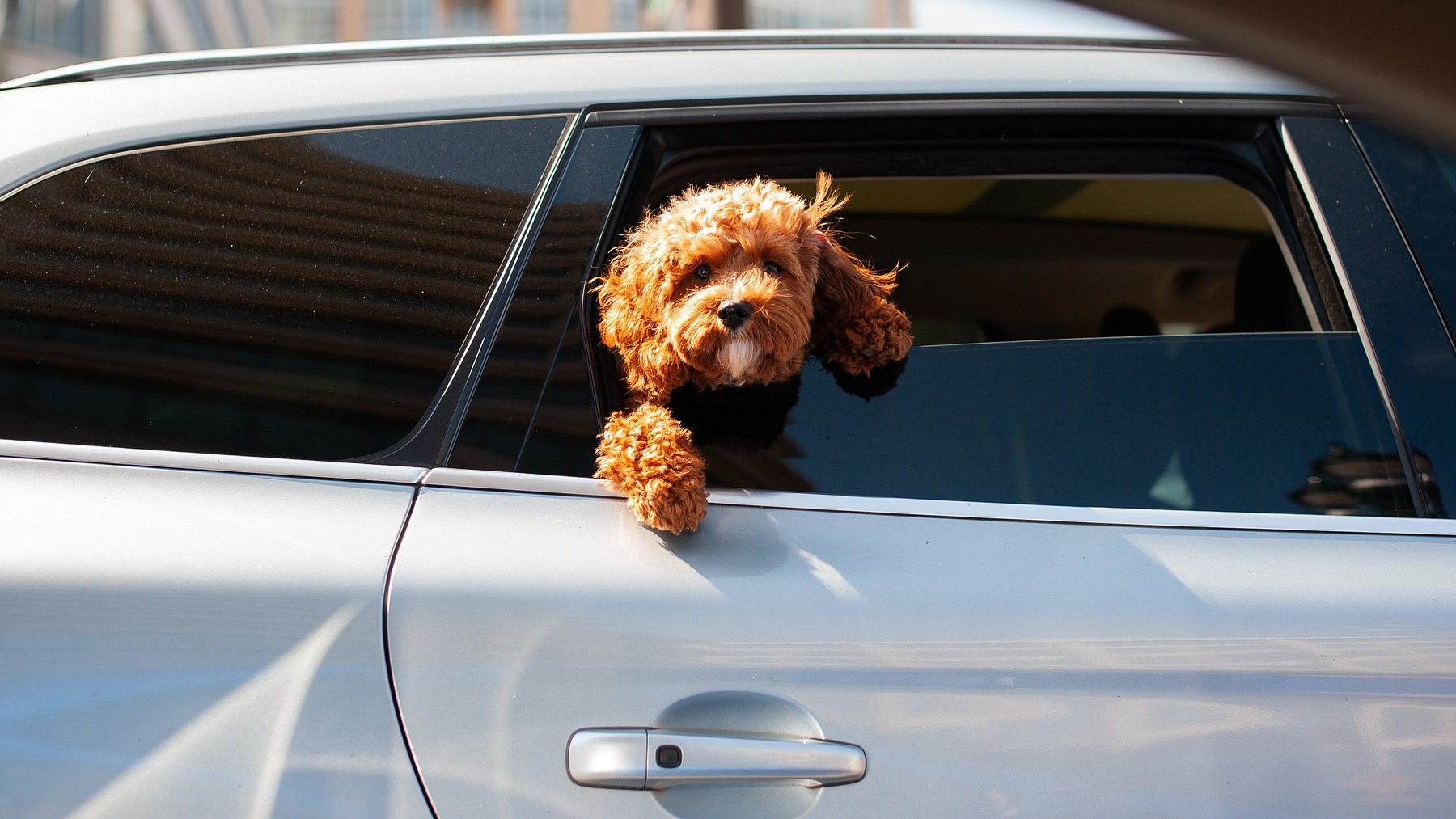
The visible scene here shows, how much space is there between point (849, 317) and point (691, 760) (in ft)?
2.30

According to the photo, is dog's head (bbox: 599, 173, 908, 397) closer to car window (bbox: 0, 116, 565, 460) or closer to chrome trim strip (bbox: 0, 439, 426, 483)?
car window (bbox: 0, 116, 565, 460)

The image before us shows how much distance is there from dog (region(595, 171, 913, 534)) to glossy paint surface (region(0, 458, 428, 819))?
15.1 inches

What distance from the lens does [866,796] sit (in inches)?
51.9

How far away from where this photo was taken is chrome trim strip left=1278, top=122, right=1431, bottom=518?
1.54m

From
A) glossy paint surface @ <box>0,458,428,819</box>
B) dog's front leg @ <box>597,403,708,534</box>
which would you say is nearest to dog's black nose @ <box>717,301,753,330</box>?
dog's front leg @ <box>597,403,708,534</box>

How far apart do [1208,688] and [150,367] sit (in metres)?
1.50

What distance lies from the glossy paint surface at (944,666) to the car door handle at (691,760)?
19mm

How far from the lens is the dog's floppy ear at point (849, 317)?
1620 mm

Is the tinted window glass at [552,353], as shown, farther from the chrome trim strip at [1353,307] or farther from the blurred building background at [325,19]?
the blurred building background at [325,19]

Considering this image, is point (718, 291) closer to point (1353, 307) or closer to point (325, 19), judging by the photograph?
point (1353, 307)

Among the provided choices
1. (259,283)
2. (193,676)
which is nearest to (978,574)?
(193,676)

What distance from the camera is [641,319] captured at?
153cm

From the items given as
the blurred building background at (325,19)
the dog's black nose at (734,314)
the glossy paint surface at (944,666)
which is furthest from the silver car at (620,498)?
the blurred building background at (325,19)

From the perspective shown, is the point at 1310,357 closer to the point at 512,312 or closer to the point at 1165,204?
the point at 512,312
